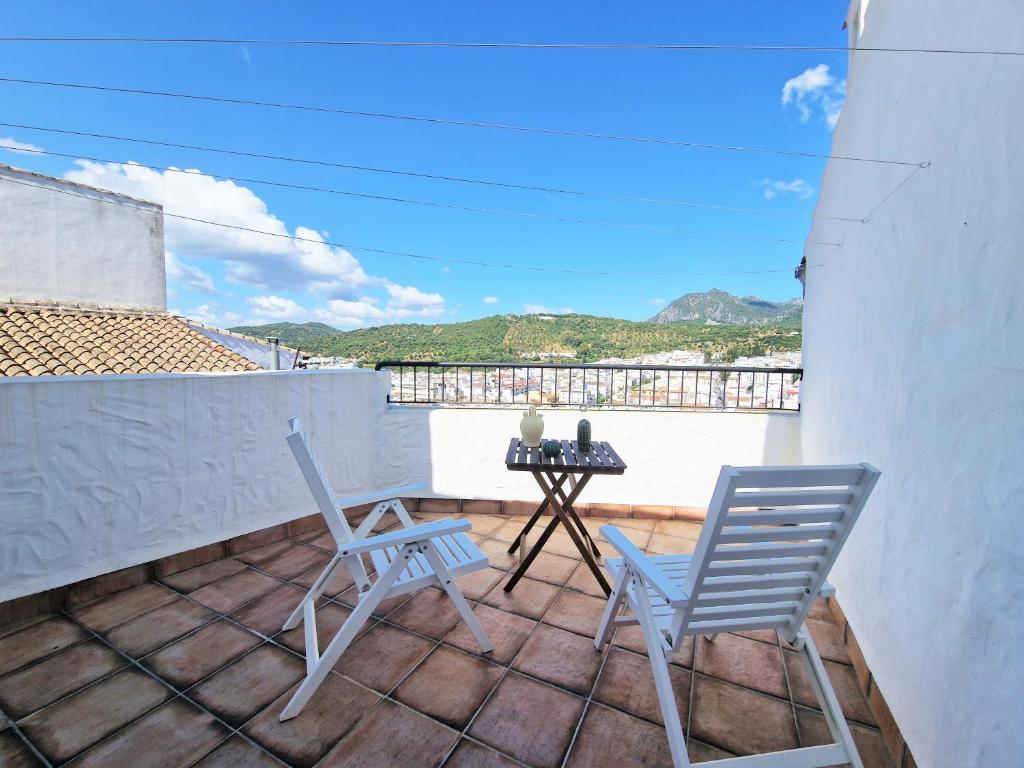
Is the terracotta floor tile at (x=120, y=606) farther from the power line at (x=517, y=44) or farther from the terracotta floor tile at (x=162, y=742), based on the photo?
the power line at (x=517, y=44)

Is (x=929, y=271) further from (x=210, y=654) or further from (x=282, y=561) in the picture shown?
(x=282, y=561)

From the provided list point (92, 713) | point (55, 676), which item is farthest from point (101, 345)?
point (92, 713)

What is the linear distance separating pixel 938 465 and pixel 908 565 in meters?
0.41

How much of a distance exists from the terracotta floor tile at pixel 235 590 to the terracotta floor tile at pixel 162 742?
72cm

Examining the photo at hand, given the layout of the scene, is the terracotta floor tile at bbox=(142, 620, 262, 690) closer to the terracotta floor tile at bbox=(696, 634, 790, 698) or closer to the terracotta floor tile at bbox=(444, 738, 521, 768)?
the terracotta floor tile at bbox=(444, 738, 521, 768)

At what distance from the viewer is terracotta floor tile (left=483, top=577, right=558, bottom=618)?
2338mm

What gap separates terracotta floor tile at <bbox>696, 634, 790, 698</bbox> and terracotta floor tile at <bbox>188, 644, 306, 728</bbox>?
1713 mm

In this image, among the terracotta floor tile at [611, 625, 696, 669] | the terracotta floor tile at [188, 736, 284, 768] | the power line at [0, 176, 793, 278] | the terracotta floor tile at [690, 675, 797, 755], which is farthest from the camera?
the power line at [0, 176, 793, 278]

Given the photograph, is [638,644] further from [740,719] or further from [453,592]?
[453,592]

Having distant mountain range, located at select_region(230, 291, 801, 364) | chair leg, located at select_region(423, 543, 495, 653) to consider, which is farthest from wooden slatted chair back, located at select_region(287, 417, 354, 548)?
distant mountain range, located at select_region(230, 291, 801, 364)

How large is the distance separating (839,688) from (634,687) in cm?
84

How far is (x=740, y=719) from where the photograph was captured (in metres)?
1.64

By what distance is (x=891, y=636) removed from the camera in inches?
65.5

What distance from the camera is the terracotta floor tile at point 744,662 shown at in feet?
6.01
